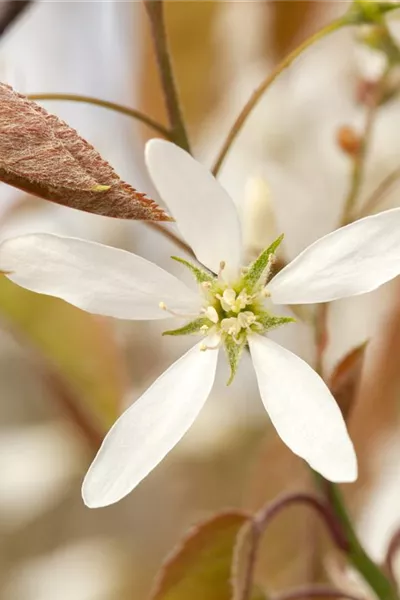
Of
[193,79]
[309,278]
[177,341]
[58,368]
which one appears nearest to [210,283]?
[309,278]

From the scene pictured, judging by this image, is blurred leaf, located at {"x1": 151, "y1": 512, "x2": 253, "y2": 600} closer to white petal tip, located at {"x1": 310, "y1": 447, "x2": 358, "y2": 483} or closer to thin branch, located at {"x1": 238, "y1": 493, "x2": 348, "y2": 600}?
thin branch, located at {"x1": 238, "y1": 493, "x2": 348, "y2": 600}

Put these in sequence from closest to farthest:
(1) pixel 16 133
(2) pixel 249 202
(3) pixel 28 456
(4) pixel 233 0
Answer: (1) pixel 16 133, (2) pixel 249 202, (4) pixel 233 0, (3) pixel 28 456

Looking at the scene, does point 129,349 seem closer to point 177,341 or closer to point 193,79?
point 177,341

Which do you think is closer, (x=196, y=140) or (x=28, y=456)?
(x=196, y=140)

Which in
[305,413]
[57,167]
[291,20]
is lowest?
[305,413]

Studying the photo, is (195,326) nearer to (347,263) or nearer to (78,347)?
(347,263)

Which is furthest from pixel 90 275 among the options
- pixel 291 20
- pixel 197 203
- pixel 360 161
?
pixel 291 20
